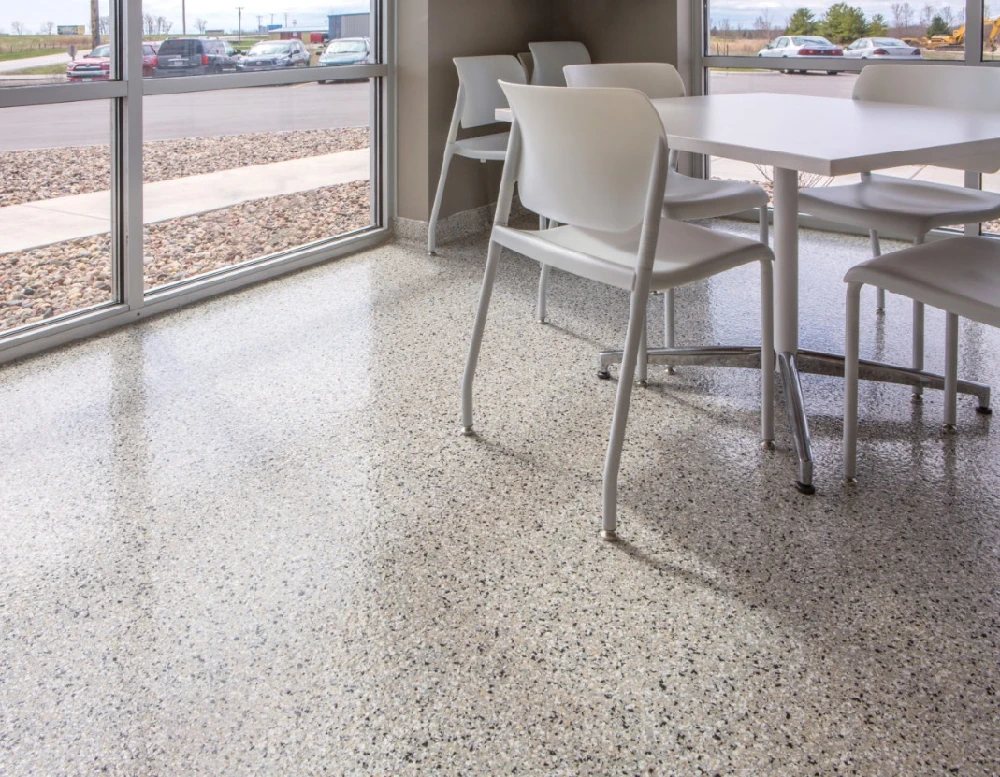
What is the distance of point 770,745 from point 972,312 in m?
0.90

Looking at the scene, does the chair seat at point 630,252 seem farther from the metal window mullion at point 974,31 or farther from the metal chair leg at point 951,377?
the metal window mullion at point 974,31

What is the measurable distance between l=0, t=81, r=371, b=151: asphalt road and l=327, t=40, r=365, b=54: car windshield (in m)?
0.13

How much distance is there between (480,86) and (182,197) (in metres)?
1.44

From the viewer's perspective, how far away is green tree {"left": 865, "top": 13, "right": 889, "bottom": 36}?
4.42 m

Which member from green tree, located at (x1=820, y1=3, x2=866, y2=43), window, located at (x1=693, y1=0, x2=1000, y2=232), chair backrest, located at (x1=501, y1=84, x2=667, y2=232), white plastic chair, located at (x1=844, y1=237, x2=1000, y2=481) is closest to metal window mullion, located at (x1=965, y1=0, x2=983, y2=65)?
window, located at (x1=693, y1=0, x2=1000, y2=232)

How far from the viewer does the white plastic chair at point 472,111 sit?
418 cm

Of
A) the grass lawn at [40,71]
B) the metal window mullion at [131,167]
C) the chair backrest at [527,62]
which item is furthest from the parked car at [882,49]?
the grass lawn at [40,71]

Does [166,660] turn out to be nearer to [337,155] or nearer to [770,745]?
[770,745]

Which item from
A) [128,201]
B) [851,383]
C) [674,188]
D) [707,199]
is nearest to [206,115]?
[128,201]

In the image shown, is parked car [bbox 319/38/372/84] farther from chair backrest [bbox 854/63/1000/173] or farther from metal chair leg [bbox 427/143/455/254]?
chair backrest [bbox 854/63/1000/173]

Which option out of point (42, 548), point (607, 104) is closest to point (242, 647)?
point (42, 548)

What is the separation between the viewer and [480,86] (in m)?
4.25

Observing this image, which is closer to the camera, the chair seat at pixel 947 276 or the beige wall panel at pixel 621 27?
the chair seat at pixel 947 276

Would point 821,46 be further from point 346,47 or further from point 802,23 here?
point 346,47
